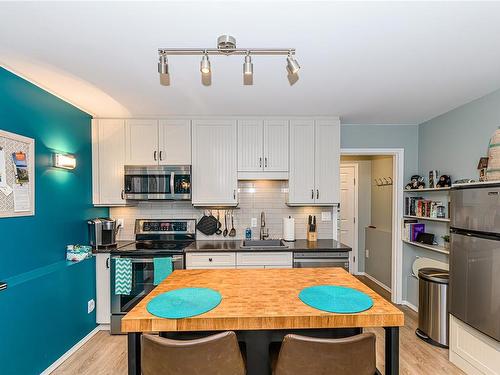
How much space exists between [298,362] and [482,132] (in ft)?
9.59

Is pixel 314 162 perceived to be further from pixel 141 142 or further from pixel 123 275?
pixel 123 275

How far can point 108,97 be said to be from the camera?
2.67 metres

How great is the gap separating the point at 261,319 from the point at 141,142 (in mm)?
2708

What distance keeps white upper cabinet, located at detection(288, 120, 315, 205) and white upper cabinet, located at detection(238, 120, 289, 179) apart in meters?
0.10

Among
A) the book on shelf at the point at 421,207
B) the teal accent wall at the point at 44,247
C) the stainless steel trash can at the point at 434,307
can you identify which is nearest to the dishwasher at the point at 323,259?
the stainless steel trash can at the point at 434,307

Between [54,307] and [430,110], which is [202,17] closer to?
[54,307]

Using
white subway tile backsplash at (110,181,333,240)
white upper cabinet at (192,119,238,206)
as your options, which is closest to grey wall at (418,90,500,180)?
white subway tile backsplash at (110,181,333,240)

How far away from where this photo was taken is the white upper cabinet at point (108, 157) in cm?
326

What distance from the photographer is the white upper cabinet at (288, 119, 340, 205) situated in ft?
10.8

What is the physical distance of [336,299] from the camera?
1431 millimetres

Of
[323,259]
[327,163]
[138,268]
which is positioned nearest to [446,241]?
[323,259]

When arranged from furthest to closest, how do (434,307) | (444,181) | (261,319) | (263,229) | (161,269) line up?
(263,229) < (444,181) < (161,269) < (434,307) < (261,319)

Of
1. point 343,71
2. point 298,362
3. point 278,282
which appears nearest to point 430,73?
point 343,71

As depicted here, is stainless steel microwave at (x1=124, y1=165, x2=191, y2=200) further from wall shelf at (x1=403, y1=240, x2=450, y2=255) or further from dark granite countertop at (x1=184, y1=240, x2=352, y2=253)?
wall shelf at (x1=403, y1=240, x2=450, y2=255)
